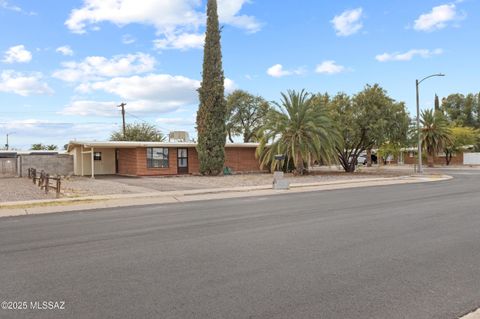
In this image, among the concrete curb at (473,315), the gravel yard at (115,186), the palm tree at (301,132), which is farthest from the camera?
the palm tree at (301,132)

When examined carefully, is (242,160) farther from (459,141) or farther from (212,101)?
(459,141)

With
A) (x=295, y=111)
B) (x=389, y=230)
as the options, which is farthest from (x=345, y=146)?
(x=389, y=230)

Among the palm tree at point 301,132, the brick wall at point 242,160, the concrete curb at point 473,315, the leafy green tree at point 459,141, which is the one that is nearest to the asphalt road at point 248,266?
the concrete curb at point 473,315

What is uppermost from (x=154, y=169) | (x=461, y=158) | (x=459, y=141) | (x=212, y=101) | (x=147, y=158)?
(x=212, y=101)

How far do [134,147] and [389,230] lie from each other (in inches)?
1080

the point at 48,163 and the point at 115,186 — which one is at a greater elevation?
the point at 48,163

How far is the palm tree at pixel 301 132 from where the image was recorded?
31281 millimetres

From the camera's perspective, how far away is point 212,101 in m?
32.9

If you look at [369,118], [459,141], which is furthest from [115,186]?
[459,141]

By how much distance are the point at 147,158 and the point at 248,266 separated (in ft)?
93.8

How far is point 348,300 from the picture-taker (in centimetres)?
491

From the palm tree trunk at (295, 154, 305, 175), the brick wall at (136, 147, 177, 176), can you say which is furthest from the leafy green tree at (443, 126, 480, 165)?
the brick wall at (136, 147, 177, 176)

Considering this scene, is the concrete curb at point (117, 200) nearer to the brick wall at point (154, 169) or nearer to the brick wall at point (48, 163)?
the brick wall at point (154, 169)

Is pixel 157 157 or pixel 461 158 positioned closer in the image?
pixel 157 157
